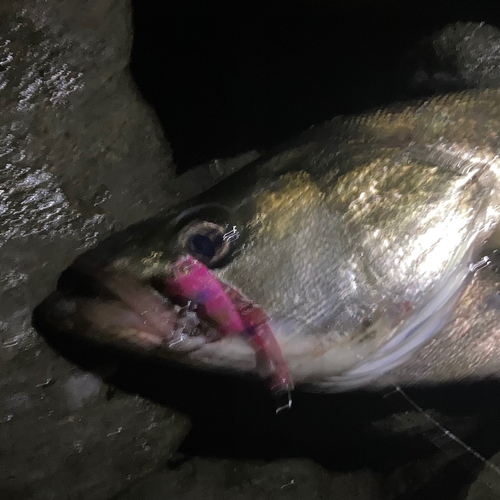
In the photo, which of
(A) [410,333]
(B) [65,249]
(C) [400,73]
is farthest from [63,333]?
(C) [400,73]

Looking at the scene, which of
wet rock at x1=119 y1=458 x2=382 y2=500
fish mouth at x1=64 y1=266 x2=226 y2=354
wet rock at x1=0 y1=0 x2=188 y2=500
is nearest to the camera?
fish mouth at x1=64 y1=266 x2=226 y2=354

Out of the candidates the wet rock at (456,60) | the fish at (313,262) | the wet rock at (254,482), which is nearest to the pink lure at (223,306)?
the fish at (313,262)

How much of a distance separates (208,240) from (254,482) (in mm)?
1142

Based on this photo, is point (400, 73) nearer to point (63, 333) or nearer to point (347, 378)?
point (347, 378)

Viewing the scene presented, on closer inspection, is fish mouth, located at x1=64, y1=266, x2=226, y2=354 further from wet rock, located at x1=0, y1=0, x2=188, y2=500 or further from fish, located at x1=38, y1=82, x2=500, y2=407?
wet rock, located at x1=0, y1=0, x2=188, y2=500

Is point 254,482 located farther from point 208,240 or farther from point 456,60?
point 456,60

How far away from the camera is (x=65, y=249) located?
145 cm

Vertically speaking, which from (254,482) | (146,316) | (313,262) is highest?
(146,316)

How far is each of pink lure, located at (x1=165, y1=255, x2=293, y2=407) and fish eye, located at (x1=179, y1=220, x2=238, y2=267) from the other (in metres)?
0.02

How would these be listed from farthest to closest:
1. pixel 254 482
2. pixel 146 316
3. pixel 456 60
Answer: pixel 254 482 < pixel 456 60 < pixel 146 316

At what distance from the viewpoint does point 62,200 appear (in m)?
1.45

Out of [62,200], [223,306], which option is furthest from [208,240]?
[62,200]

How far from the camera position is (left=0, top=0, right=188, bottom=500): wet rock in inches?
53.4

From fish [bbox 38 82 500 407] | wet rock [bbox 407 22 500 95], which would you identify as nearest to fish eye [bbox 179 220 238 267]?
fish [bbox 38 82 500 407]
